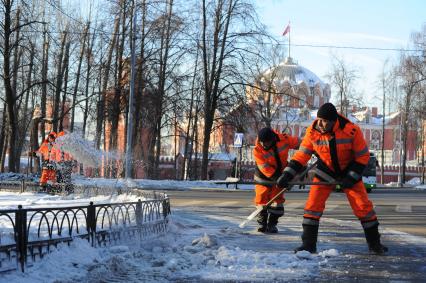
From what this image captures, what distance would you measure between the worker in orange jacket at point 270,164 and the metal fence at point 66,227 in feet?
5.90

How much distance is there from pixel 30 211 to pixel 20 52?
37377 millimetres

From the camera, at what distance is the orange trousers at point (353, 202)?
7938mm

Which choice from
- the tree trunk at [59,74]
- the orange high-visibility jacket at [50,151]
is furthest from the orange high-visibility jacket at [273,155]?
the tree trunk at [59,74]

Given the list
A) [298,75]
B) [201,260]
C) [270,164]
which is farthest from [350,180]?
[298,75]

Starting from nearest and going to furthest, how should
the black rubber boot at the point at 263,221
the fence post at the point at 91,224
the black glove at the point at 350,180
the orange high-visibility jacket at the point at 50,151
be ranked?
1. the fence post at the point at 91,224
2. the black glove at the point at 350,180
3. the black rubber boot at the point at 263,221
4. the orange high-visibility jacket at the point at 50,151

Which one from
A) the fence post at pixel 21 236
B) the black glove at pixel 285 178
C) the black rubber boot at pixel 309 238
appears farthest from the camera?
the black glove at pixel 285 178

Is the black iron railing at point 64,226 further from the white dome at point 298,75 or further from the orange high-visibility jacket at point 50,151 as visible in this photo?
the white dome at point 298,75

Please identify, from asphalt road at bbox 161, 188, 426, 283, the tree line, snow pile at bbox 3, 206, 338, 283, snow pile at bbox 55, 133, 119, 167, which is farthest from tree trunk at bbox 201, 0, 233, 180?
snow pile at bbox 3, 206, 338, 283

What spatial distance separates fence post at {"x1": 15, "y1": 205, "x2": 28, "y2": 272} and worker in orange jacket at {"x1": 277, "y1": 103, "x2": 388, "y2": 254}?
3311 mm

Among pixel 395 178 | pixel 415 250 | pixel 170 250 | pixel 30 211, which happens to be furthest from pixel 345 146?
pixel 395 178

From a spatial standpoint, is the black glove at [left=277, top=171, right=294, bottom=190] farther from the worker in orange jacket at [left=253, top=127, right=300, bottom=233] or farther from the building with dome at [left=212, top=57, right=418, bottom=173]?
the building with dome at [left=212, top=57, right=418, bottom=173]

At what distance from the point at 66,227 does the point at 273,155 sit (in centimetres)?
424

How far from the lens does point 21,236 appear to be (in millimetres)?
6328

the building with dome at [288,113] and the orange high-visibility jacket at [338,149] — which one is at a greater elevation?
the building with dome at [288,113]
